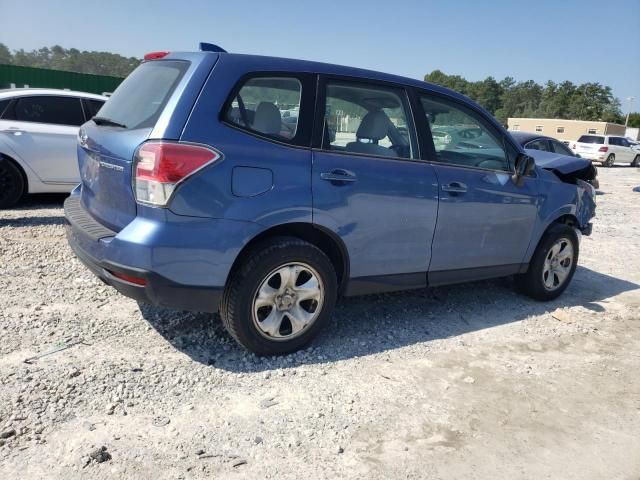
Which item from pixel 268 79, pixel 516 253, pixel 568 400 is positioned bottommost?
pixel 568 400

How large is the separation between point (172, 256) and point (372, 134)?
1.71 meters

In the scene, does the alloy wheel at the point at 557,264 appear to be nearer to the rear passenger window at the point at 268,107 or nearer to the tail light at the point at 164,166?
the rear passenger window at the point at 268,107

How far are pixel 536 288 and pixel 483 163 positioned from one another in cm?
150

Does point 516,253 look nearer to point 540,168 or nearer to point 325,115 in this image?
point 540,168

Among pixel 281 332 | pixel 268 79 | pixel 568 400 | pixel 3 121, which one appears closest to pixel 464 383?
pixel 568 400

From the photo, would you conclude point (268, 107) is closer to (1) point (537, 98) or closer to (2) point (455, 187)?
(2) point (455, 187)

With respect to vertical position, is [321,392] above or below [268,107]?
below

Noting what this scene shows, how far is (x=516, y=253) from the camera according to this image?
15.8ft

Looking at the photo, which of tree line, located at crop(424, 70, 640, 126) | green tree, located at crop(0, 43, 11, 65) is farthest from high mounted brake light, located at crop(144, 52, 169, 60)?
tree line, located at crop(424, 70, 640, 126)

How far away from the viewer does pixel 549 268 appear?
520 centimetres

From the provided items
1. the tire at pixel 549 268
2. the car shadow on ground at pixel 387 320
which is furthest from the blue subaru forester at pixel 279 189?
the tire at pixel 549 268

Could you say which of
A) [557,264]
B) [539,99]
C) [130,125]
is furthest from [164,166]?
[539,99]

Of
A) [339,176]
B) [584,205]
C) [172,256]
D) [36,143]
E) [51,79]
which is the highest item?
[51,79]

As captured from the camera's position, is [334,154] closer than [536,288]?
Yes
